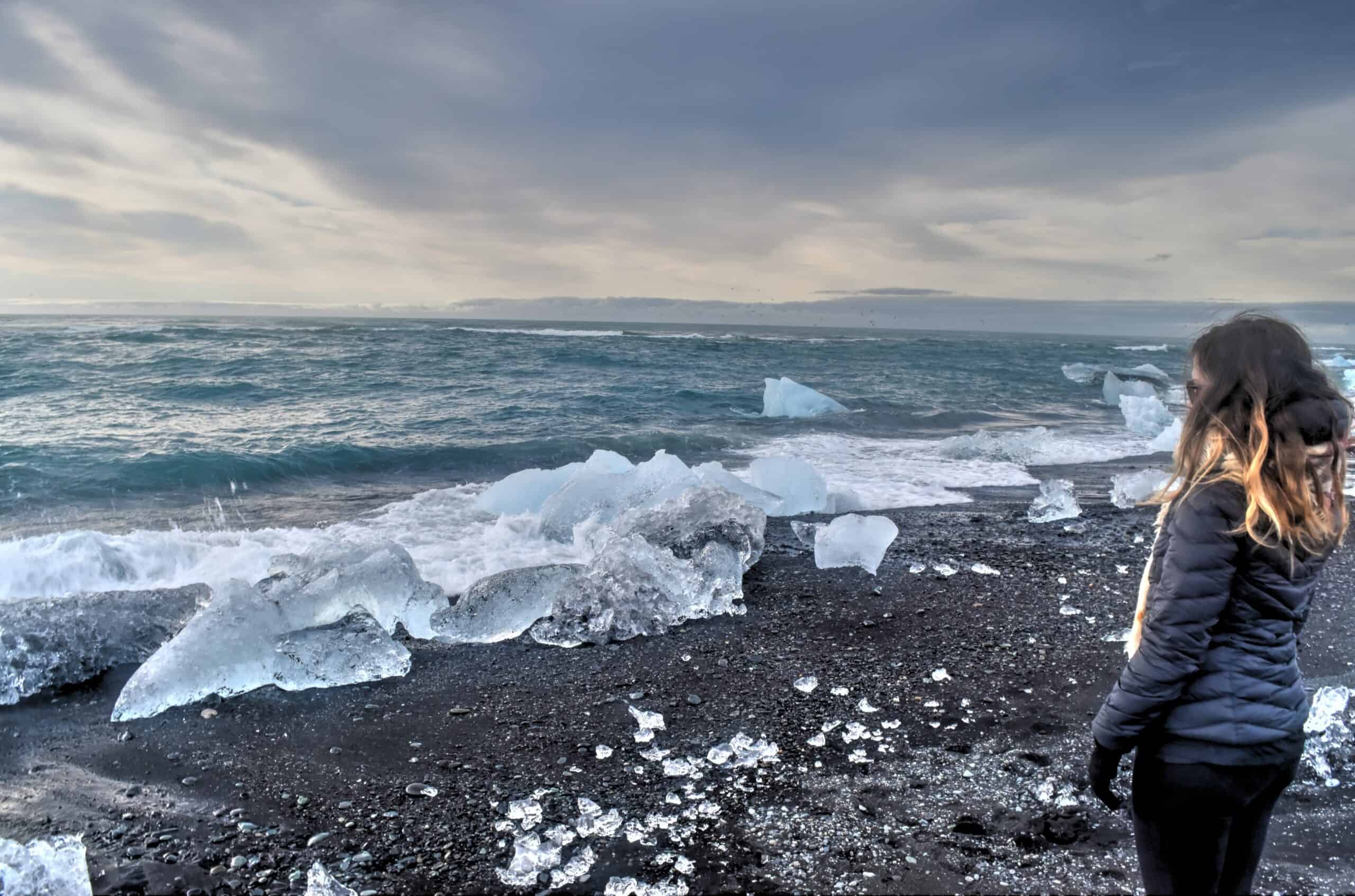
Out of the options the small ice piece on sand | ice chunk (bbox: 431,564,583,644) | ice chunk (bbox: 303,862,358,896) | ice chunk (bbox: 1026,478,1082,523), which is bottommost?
ice chunk (bbox: 303,862,358,896)

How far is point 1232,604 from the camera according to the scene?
171 centimetres

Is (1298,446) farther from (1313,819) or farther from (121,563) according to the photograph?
(121,563)

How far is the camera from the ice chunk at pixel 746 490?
788 centimetres

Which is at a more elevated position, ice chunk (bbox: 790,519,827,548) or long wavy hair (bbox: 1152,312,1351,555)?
long wavy hair (bbox: 1152,312,1351,555)

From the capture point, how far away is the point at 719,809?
294cm

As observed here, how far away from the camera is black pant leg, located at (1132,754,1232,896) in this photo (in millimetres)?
1730

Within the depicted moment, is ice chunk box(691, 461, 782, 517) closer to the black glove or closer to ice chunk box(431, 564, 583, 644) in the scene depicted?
ice chunk box(431, 564, 583, 644)

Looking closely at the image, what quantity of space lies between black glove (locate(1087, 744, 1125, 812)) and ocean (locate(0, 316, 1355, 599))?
3.51 feet

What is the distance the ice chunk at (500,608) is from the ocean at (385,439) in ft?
3.68

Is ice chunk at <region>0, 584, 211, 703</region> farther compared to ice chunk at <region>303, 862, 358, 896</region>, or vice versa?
ice chunk at <region>0, 584, 211, 703</region>

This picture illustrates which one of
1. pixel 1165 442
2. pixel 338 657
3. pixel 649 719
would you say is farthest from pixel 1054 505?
pixel 1165 442

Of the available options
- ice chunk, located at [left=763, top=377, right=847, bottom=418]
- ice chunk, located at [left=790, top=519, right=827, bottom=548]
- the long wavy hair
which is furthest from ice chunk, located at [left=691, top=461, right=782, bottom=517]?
ice chunk, located at [left=763, top=377, right=847, bottom=418]

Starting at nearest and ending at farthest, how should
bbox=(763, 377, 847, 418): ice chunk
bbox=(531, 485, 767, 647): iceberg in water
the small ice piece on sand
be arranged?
the small ice piece on sand, bbox=(531, 485, 767, 647): iceberg in water, bbox=(763, 377, 847, 418): ice chunk

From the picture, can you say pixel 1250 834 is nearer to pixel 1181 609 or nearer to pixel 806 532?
pixel 1181 609
